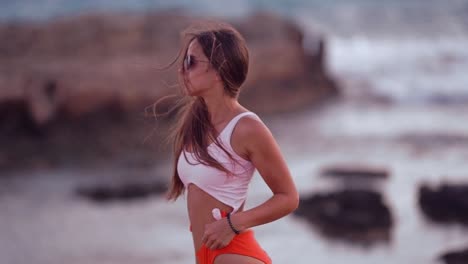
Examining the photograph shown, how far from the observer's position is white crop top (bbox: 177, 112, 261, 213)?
198 centimetres

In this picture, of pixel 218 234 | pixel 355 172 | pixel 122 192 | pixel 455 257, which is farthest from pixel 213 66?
pixel 355 172

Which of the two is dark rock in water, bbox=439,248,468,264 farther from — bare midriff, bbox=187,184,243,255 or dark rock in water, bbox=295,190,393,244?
bare midriff, bbox=187,184,243,255

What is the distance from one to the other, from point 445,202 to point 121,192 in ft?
9.26

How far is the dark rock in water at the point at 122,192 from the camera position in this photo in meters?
7.56

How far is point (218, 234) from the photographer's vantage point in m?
1.96

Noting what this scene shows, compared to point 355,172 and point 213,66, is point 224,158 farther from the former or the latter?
point 355,172

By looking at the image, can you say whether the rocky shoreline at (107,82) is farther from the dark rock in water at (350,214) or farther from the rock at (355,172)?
the dark rock in water at (350,214)

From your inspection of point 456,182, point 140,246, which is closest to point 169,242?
point 140,246

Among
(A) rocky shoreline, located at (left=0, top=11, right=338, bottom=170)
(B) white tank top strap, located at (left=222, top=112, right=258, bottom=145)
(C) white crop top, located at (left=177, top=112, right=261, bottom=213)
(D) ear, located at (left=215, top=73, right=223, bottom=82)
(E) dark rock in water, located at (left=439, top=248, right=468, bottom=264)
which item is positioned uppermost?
(D) ear, located at (left=215, top=73, right=223, bottom=82)

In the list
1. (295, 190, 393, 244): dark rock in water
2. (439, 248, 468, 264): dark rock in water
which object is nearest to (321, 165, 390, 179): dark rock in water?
(295, 190, 393, 244): dark rock in water

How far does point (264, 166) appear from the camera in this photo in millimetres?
1959

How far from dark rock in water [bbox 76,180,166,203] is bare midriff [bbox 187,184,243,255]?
5.49 metres

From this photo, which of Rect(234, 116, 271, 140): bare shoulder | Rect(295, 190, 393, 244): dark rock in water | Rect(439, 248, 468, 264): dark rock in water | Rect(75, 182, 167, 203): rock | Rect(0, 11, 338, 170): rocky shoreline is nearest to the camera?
Rect(234, 116, 271, 140): bare shoulder

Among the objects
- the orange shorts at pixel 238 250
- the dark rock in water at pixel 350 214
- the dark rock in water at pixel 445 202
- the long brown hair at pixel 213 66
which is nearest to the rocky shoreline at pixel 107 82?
the dark rock in water at pixel 350 214
